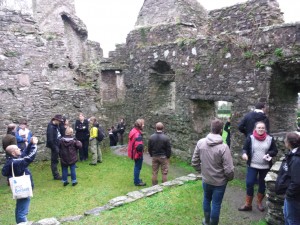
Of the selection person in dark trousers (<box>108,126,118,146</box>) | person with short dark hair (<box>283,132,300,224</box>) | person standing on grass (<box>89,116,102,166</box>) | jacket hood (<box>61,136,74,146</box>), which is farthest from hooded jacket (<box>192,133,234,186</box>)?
person in dark trousers (<box>108,126,118,146</box>)

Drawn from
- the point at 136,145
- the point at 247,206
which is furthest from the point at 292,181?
the point at 136,145

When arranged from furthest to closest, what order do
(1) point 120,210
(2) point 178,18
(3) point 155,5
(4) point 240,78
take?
(3) point 155,5
(2) point 178,18
(4) point 240,78
(1) point 120,210

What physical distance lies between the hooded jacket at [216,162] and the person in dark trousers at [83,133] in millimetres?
5926

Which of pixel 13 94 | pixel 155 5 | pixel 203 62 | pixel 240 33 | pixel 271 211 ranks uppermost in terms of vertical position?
pixel 155 5

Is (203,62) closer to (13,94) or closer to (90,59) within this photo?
(13,94)

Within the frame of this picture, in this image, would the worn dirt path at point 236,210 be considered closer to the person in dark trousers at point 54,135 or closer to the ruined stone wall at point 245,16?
the person in dark trousers at point 54,135

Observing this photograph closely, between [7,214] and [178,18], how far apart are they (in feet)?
29.5

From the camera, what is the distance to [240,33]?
8.31 meters

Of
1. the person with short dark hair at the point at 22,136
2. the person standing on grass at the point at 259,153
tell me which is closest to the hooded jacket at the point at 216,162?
the person standing on grass at the point at 259,153

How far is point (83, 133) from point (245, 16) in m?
6.12

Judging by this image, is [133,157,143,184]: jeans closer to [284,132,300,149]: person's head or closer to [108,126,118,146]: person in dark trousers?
[284,132,300,149]: person's head

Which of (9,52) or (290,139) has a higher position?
(9,52)

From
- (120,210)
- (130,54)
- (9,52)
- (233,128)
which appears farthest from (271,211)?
(130,54)

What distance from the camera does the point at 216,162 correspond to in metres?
4.88
